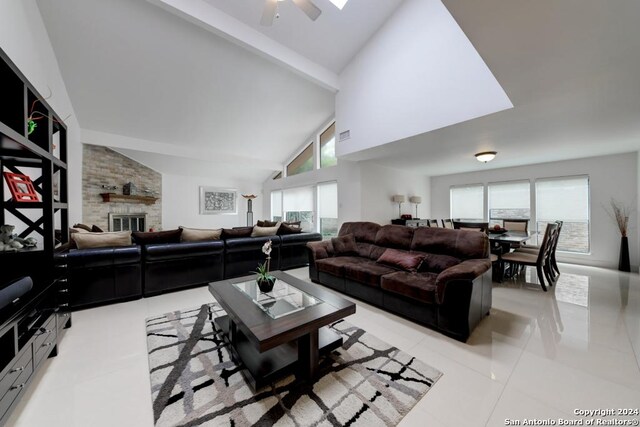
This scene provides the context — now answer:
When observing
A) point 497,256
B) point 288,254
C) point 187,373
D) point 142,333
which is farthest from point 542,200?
point 142,333

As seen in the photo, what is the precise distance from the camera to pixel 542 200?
5828 millimetres

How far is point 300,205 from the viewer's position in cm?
780

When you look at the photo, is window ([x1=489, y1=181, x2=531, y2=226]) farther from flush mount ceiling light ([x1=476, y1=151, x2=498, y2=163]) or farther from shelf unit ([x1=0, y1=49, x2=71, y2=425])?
shelf unit ([x1=0, y1=49, x2=71, y2=425])

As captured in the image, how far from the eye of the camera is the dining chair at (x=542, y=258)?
361cm

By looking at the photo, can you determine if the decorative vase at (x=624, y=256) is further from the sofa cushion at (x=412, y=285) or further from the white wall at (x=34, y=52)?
the white wall at (x=34, y=52)

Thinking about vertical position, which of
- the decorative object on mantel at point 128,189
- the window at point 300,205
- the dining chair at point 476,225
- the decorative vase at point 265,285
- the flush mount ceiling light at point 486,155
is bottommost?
the decorative vase at point 265,285

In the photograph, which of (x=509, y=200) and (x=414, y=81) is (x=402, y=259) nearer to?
(x=414, y=81)

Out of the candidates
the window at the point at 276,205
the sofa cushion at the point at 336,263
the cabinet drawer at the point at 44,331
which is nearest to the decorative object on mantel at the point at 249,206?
the window at the point at 276,205

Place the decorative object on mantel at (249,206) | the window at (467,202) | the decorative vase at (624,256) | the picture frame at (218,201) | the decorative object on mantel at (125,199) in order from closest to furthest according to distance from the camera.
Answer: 1. the decorative vase at (624,256)
2. the decorative object on mantel at (125,199)
3. the window at (467,202)
4. the picture frame at (218,201)
5. the decorative object on mantel at (249,206)

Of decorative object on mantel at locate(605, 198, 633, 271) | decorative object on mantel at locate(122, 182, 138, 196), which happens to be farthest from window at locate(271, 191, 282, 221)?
decorative object on mantel at locate(605, 198, 633, 271)

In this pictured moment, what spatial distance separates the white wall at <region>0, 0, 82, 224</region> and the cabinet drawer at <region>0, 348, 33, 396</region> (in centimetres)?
300

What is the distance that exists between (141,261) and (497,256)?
5.54 meters

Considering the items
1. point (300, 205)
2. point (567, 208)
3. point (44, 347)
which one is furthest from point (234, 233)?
point (567, 208)

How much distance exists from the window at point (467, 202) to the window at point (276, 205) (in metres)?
5.69
